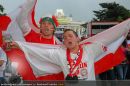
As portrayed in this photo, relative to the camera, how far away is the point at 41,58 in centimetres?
644

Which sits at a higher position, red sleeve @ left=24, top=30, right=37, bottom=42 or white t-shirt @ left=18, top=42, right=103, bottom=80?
red sleeve @ left=24, top=30, right=37, bottom=42

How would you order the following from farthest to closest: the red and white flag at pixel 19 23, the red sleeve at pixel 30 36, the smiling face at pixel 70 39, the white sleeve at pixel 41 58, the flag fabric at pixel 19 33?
the red and white flag at pixel 19 23 < the red sleeve at pixel 30 36 < the flag fabric at pixel 19 33 < the white sleeve at pixel 41 58 < the smiling face at pixel 70 39

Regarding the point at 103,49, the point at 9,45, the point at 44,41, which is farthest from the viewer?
the point at 9,45

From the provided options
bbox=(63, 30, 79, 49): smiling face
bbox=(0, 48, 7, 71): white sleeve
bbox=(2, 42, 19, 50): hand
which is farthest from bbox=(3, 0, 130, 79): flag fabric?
bbox=(63, 30, 79, 49): smiling face

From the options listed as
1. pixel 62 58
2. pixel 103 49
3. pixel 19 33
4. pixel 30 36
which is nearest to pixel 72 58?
pixel 62 58

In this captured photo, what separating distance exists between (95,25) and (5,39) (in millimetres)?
22414

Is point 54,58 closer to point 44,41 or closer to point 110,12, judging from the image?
point 44,41

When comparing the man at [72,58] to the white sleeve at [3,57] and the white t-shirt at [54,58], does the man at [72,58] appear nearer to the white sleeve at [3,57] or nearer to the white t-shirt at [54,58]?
the white t-shirt at [54,58]

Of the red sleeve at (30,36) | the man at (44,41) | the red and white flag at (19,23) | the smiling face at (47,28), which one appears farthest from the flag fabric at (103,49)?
the red sleeve at (30,36)

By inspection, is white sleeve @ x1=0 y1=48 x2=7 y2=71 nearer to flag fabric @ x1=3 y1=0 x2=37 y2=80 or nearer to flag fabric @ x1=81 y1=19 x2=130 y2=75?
flag fabric @ x1=3 y1=0 x2=37 y2=80

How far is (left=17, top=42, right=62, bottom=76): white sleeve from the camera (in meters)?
6.39

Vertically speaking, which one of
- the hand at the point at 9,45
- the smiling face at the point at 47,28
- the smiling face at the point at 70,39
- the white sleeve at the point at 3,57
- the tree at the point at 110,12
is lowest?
the white sleeve at the point at 3,57

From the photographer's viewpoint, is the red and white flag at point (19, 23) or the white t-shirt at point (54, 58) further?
the red and white flag at point (19, 23)

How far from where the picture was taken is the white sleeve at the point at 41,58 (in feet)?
21.0
